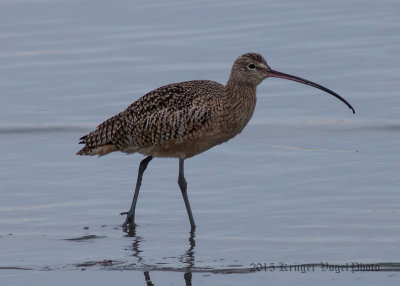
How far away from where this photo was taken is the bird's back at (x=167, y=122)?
31.5 feet

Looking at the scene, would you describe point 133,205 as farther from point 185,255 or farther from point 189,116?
point 185,255

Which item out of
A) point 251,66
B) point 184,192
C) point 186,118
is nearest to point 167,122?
point 186,118

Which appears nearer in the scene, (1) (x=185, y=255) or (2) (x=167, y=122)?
(1) (x=185, y=255)

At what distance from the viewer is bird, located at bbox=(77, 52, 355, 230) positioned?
9.60 meters

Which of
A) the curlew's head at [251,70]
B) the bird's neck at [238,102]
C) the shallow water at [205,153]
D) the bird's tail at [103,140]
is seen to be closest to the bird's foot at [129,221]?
the shallow water at [205,153]

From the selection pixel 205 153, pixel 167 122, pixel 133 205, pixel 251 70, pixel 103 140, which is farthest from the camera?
pixel 205 153

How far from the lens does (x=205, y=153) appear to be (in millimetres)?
11422

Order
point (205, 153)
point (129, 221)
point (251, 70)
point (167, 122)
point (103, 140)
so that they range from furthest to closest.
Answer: point (205, 153) → point (103, 140) → point (251, 70) → point (167, 122) → point (129, 221)

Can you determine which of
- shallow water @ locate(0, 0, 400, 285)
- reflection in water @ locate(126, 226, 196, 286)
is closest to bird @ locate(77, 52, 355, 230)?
reflection in water @ locate(126, 226, 196, 286)

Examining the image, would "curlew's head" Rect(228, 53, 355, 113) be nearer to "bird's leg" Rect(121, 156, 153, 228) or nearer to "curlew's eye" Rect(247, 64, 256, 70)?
"curlew's eye" Rect(247, 64, 256, 70)

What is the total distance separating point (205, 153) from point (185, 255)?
3040 millimetres

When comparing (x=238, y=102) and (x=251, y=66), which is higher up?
(x=251, y=66)

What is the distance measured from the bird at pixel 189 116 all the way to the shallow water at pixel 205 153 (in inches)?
20.8

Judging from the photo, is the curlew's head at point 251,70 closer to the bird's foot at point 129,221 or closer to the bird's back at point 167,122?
the bird's back at point 167,122
